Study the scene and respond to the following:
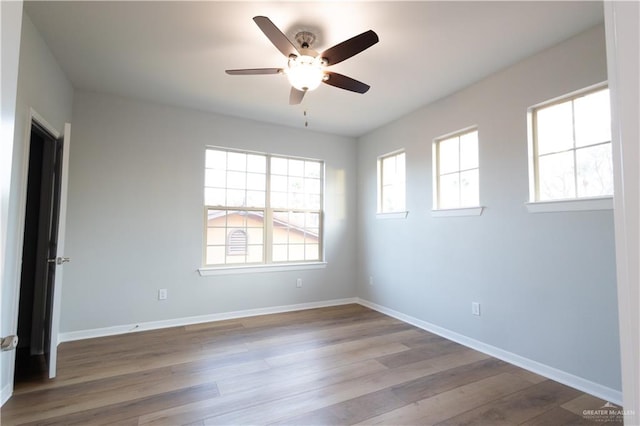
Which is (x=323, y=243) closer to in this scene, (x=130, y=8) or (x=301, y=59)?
(x=301, y=59)

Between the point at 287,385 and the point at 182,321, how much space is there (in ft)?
6.58

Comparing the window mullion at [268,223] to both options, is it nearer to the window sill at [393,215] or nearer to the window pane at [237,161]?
the window pane at [237,161]

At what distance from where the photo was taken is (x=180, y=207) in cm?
376

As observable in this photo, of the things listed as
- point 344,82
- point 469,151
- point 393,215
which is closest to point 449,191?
point 469,151

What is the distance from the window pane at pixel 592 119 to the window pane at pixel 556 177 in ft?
0.51

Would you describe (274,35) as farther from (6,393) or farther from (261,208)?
(6,393)

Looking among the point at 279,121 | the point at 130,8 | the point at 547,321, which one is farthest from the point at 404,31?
the point at 547,321

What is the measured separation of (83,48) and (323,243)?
3.53m

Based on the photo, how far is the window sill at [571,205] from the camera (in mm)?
2162

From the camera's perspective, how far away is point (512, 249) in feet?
9.04

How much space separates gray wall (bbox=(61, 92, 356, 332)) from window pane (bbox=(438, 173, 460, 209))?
234cm

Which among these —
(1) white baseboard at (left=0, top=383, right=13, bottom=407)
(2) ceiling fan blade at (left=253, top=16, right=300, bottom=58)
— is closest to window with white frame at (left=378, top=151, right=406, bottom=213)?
(2) ceiling fan blade at (left=253, top=16, right=300, bottom=58)

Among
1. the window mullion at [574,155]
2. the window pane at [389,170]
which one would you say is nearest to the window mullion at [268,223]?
the window pane at [389,170]

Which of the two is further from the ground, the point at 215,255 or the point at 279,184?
the point at 279,184
